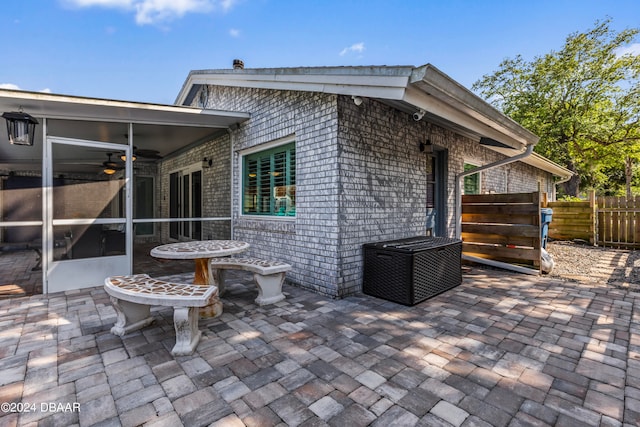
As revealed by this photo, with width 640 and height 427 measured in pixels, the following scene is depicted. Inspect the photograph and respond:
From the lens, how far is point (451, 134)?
5984 mm

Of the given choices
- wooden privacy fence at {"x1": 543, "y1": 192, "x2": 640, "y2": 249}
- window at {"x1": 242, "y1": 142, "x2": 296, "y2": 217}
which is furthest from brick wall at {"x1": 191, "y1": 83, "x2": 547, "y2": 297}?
wooden privacy fence at {"x1": 543, "y1": 192, "x2": 640, "y2": 249}

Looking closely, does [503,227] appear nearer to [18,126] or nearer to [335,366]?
[335,366]

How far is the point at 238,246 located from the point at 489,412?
2.69m

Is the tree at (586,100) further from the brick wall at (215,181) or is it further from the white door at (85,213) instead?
the white door at (85,213)

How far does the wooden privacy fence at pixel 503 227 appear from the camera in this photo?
496 cm

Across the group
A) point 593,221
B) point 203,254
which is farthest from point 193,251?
point 593,221

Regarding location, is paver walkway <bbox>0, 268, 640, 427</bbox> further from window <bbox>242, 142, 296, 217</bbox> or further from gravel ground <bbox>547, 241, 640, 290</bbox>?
window <bbox>242, 142, 296, 217</bbox>

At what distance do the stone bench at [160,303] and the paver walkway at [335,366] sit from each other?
12cm

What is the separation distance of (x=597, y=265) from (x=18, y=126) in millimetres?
9455

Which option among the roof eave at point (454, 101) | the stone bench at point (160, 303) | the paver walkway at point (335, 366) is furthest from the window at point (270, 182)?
the stone bench at point (160, 303)

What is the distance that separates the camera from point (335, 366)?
2189mm

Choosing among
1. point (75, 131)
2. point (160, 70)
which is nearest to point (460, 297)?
point (75, 131)

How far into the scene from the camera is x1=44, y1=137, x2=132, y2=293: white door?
4.12 m

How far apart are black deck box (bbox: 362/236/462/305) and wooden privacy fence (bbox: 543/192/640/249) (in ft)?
16.0
